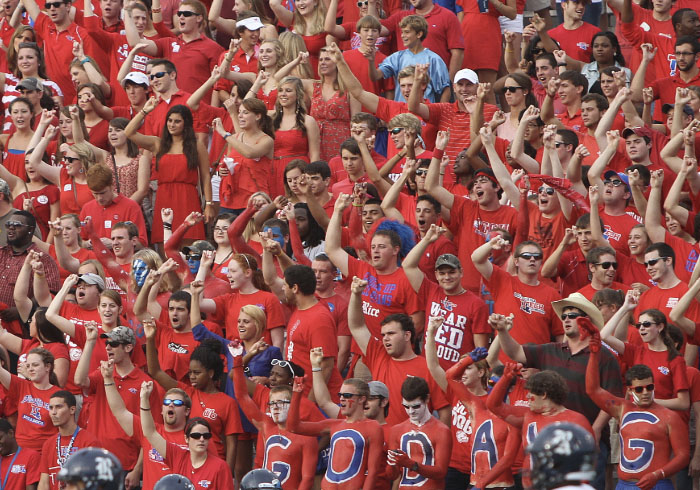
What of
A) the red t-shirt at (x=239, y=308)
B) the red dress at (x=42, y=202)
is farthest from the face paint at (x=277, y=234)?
the red dress at (x=42, y=202)

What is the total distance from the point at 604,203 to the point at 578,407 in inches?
103

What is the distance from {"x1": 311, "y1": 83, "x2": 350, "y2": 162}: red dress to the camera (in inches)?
555

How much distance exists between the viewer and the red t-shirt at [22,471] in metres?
11.1

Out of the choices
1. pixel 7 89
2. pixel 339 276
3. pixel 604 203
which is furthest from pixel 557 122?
pixel 7 89

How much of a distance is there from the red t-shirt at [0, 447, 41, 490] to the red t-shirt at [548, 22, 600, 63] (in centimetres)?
734

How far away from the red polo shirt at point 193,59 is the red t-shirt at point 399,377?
227 inches

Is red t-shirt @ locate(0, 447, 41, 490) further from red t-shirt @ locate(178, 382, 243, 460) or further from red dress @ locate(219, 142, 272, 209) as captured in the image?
red dress @ locate(219, 142, 272, 209)

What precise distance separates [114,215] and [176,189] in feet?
2.63

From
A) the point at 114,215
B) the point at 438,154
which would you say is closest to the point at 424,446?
the point at 438,154

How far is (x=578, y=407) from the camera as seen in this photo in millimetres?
10070

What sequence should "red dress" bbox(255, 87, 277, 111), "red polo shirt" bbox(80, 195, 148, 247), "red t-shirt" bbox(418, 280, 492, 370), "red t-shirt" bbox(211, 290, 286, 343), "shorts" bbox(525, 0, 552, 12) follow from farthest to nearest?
1. "shorts" bbox(525, 0, 552, 12)
2. "red dress" bbox(255, 87, 277, 111)
3. "red polo shirt" bbox(80, 195, 148, 247)
4. "red t-shirt" bbox(211, 290, 286, 343)
5. "red t-shirt" bbox(418, 280, 492, 370)

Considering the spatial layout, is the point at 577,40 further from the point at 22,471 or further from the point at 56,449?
the point at 22,471

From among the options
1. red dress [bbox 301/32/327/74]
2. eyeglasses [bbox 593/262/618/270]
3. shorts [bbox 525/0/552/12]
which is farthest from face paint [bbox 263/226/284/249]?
shorts [bbox 525/0/552/12]

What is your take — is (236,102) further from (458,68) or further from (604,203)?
(604,203)
